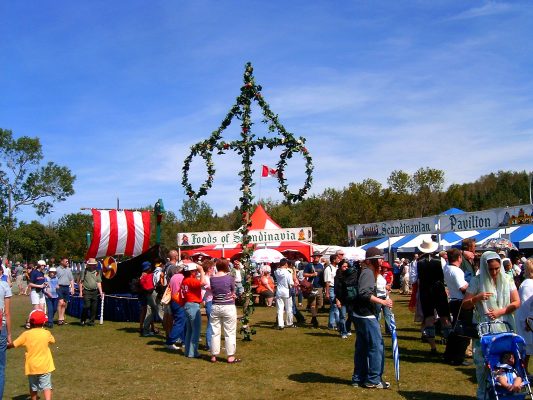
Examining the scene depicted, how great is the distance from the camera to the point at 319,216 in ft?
179

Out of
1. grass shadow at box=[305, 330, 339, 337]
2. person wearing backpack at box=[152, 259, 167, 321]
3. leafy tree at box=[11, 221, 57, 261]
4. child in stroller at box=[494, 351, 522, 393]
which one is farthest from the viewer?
leafy tree at box=[11, 221, 57, 261]

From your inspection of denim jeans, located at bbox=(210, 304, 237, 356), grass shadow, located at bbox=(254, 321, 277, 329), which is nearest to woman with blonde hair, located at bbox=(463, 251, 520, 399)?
denim jeans, located at bbox=(210, 304, 237, 356)

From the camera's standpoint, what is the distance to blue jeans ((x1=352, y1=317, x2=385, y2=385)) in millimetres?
7016

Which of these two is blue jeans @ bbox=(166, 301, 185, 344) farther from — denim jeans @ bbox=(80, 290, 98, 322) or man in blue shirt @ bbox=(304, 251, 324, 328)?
denim jeans @ bbox=(80, 290, 98, 322)

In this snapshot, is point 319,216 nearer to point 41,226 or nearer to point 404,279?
point 404,279

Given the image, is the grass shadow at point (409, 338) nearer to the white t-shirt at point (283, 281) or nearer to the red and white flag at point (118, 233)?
the white t-shirt at point (283, 281)

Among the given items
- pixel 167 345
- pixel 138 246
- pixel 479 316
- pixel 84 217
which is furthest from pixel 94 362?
pixel 84 217

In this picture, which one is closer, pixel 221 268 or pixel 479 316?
pixel 479 316

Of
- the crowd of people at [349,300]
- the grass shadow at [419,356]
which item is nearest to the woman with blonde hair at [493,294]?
the crowd of people at [349,300]

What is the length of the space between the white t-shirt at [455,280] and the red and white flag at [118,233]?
12.9 meters

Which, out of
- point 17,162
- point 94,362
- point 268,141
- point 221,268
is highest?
point 17,162

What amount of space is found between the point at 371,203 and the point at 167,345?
4446 cm

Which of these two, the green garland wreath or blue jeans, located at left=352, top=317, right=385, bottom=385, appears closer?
blue jeans, located at left=352, top=317, right=385, bottom=385

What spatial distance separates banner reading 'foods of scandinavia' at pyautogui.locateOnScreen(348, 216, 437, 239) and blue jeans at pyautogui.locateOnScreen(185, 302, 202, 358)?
15.7m
